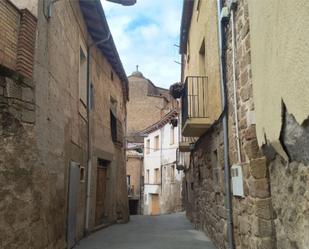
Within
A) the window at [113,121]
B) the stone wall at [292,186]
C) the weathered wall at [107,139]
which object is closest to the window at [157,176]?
the weathered wall at [107,139]

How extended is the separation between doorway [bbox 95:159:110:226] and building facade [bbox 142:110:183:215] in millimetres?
7742

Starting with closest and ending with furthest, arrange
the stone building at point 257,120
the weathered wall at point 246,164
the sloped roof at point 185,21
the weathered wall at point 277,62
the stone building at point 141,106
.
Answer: the weathered wall at point 277,62, the stone building at point 257,120, the weathered wall at point 246,164, the sloped roof at point 185,21, the stone building at point 141,106

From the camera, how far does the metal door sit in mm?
7508

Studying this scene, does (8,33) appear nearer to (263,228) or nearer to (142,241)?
(263,228)

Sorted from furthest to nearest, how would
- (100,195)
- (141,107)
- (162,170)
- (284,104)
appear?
(141,107)
(162,170)
(100,195)
(284,104)

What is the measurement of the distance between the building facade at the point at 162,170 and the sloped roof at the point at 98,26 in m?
7.80

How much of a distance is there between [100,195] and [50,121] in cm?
600

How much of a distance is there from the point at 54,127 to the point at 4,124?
1.68 metres

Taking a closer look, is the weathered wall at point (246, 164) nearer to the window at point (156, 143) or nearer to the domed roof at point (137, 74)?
the window at point (156, 143)

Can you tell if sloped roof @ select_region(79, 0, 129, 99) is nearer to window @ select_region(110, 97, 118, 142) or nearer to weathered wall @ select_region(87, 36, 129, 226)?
weathered wall @ select_region(87, 36, 129, 226)

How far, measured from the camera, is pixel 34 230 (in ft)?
17.1

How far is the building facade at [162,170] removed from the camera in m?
23.9

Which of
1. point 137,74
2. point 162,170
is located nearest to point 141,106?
point 137,74

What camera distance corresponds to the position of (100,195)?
11758 millimetres
